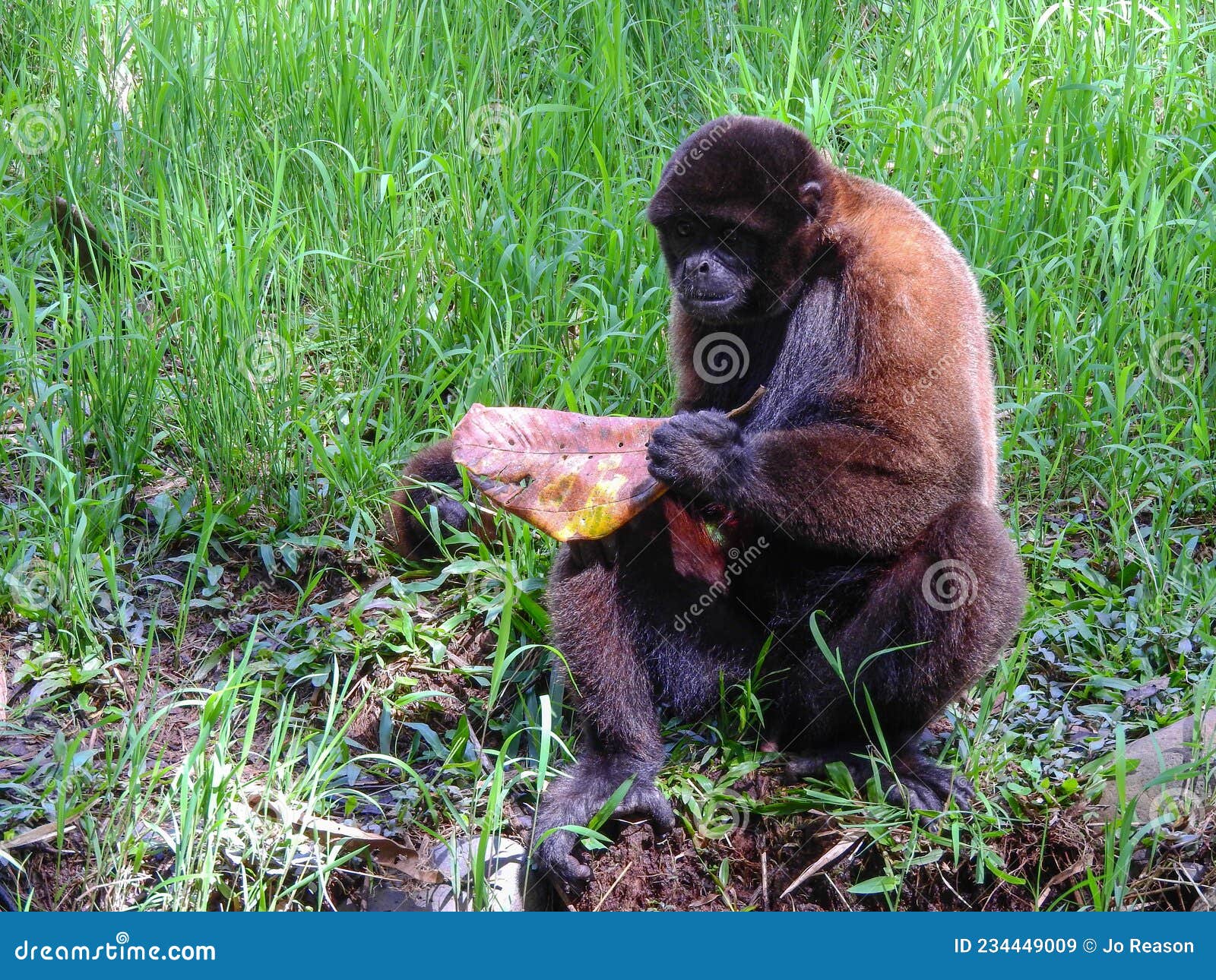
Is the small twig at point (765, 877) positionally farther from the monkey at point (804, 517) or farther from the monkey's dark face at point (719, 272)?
the monkey's dark face at point (719, 272)

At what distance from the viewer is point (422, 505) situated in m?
4.62

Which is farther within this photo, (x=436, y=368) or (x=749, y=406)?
(x=436, y=368)

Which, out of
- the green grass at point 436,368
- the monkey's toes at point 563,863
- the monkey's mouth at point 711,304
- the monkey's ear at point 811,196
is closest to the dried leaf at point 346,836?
the green grass at point 436,368

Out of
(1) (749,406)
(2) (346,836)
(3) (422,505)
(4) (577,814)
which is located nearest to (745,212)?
(1) (749,406)

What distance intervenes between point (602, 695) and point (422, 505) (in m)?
1.26

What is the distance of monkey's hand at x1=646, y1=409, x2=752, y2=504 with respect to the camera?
3.56m

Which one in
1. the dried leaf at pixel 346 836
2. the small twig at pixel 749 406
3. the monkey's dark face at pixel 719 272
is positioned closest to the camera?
the dried leaf at pixel 346 836

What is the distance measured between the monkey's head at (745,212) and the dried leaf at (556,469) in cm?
51

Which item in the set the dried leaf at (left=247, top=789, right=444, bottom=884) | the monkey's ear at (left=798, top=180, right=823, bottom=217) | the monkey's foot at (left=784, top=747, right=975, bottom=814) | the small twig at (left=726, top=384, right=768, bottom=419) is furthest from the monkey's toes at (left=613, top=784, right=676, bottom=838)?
the monkey's ear at (left=798, top=180, right=823, bottom=217)

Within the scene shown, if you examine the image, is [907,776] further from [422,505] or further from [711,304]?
[422,505]

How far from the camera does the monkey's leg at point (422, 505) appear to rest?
4.62 metres

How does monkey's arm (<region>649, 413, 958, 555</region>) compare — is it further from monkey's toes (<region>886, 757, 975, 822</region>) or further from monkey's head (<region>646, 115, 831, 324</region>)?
monkey's toes (<region>886, 757, 975, 822</region>)

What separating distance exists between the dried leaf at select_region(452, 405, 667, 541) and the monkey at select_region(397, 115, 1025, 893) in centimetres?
15

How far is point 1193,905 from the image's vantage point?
3246mm
